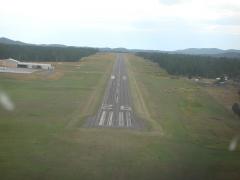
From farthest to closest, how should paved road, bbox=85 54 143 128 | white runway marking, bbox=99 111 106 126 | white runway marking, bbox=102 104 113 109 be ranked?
white runway marking, bbox=102 104 113 109, white runway marking, bbox=99 111 106 126, paved road, bbox=85 54 143 128

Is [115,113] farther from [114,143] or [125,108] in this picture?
[114,143]

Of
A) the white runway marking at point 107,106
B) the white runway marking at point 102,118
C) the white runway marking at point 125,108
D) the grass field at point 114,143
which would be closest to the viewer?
the grass field at point 114,143

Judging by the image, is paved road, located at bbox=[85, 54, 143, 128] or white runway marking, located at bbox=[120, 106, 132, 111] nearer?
paved road, located at bbox=[85, 54, 143, 128]

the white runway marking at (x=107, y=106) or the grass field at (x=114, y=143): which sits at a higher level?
the grass field at (x=114, y=143)

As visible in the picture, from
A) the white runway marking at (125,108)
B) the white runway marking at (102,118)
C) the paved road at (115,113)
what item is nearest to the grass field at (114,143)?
the white runway marking at (125,108)

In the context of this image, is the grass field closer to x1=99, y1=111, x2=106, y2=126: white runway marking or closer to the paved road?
the paved road

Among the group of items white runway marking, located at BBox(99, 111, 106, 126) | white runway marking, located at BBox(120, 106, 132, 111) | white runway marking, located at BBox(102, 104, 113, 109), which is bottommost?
white runway marking, located at BBox(120, 106, 132, 111)

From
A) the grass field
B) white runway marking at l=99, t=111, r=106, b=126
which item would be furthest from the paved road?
the grass field

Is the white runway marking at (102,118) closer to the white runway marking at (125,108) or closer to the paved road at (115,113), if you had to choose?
the paved road at (115,113)

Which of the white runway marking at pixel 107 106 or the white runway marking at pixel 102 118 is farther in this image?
the white runway marking at pixel 107 106

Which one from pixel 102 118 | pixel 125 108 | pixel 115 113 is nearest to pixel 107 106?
pixel 125 108
